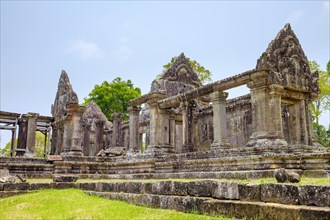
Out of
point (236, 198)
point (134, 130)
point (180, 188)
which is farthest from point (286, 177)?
point (134, 130)

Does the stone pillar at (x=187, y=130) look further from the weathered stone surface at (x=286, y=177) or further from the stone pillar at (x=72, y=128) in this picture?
the weathered stone surface at (x=286, y=177)

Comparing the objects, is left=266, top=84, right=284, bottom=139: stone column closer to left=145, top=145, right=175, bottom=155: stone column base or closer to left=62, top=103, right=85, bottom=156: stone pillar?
left=145, top=145, right=175, bottom=155: stone column base

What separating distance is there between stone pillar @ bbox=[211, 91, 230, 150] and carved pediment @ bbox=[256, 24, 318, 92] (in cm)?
205

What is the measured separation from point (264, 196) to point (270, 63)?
297 inches

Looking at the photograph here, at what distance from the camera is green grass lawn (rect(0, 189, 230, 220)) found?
573 centimetres

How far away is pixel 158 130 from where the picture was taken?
577 inches

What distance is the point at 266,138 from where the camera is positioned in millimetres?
10617

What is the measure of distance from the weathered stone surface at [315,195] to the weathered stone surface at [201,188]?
1.76 m

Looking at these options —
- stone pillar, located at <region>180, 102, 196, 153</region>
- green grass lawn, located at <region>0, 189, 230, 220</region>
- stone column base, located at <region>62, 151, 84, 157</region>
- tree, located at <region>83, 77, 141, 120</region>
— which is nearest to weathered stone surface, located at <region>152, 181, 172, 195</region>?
green grass lawn, located at <region>0, 189, 230, 220</region>

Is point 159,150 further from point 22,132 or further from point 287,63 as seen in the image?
point 22,132

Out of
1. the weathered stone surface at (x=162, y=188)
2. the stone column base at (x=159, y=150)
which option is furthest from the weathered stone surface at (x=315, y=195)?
the stone column base at (x=159, y=150)

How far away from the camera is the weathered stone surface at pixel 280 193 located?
4.63 m

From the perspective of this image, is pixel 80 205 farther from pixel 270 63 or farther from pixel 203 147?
pixel 203 147

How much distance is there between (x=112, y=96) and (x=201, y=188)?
3292 cm
